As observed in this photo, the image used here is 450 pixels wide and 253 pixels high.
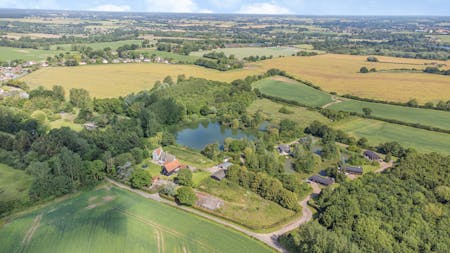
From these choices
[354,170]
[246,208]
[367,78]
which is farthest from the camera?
[367,78]

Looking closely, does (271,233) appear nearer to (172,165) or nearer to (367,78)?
(172,165)

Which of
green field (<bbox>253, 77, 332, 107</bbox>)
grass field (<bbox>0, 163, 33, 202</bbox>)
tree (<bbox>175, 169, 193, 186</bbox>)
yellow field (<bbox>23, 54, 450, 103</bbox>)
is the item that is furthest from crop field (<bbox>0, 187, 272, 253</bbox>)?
green field (<bbox>253, 77, 332, 107</bbox>)

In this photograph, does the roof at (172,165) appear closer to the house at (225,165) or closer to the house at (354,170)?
the house at (225,165)

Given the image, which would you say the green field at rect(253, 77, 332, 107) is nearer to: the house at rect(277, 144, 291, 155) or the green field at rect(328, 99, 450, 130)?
the green field at rect(328, 99, 450, 130)

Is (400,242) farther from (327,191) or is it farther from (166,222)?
(166,222)

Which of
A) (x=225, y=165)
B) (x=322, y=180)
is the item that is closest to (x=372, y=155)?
(x=322, y=180)

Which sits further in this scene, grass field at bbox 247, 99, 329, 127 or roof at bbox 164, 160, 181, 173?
grass field at bbox 247, 99, 329, 127

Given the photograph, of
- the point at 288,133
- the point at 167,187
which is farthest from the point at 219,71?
the point at 167,187
